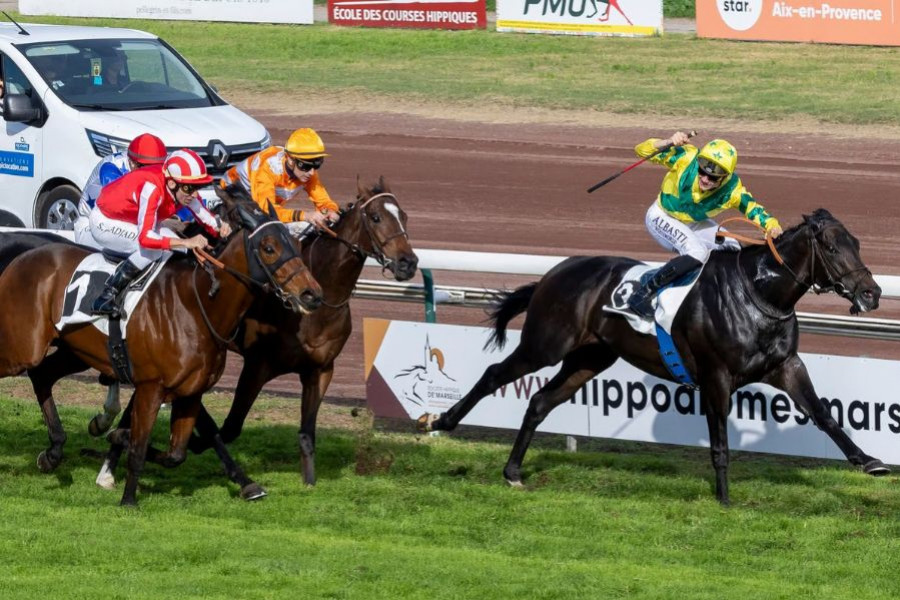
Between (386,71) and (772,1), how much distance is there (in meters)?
6.29

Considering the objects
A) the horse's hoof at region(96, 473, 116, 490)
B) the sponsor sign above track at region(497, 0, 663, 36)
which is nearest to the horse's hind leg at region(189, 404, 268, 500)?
the horse's hoof at region(96, 473, 116, 490)

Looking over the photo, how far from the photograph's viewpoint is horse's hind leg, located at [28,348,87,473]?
9047mm

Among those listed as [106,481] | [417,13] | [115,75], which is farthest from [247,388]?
[417,13]

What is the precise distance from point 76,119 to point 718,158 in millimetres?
7157

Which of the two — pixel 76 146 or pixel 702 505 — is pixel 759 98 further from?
pixel 702 505

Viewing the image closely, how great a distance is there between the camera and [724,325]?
8352 millimetres

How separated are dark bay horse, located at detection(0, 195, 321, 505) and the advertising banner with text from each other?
18459mm

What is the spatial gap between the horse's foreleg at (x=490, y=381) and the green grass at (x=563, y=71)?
498 inches

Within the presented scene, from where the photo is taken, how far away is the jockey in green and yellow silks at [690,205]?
28.1 ft

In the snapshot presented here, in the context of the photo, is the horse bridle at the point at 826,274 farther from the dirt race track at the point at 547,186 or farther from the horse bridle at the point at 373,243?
the dirt race track at the point at 547,186

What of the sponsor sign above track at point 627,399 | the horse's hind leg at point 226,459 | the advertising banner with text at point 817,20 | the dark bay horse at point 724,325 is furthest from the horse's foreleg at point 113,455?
the advertising banner with text at point 817,20

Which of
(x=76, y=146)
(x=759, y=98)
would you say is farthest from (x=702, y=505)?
(x=759, y=98)

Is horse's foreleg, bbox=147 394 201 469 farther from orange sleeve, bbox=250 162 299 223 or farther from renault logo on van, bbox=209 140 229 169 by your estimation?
renault logo on van, bbox=209 140 229 169

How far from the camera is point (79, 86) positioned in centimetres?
1440
